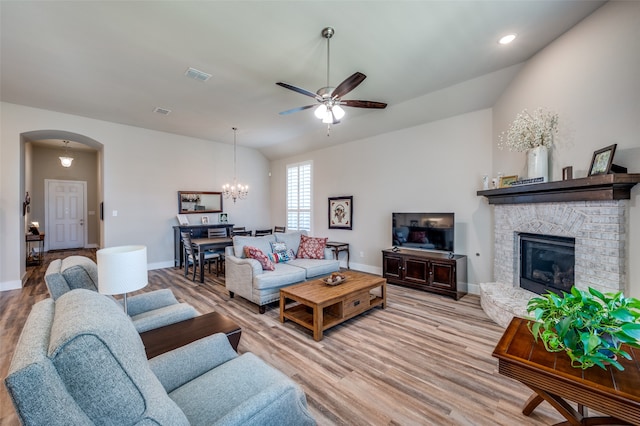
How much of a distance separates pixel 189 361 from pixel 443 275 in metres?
3.80

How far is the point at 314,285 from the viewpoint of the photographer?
3.49 metres

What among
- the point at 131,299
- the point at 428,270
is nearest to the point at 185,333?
the point at 131,299

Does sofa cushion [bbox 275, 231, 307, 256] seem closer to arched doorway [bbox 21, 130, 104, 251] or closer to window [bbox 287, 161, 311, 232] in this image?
window [bbox 287, 161, 311, 232]

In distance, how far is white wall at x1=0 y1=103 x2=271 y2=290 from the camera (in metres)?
4.70

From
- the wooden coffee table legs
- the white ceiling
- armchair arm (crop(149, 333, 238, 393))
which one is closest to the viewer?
armchair arm (crop(149, 333, 238, 393))

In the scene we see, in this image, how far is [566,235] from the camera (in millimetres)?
2906

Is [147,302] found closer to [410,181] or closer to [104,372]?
[104,372]

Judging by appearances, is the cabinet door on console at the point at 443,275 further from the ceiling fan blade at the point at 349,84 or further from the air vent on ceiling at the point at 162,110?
the air vent on ceiling at the point at 162,110

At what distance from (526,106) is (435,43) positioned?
1.53m

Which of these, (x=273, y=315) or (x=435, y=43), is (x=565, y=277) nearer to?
(x=435, y=43)

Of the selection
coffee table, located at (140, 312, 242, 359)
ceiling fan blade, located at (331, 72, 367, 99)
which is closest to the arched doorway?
coffee table, located at (140, 312, 242, 359)

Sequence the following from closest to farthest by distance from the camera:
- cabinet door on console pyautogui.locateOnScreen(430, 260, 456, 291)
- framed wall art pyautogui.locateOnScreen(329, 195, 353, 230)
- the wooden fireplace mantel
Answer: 1. the wooden fireplace mantel
2. cabinet door on console pyautogui.locateOnScreen(430, 260, 456, 291)
3. framed wall art pyautogui.locateOnScreen(329, 195, 353, 230)

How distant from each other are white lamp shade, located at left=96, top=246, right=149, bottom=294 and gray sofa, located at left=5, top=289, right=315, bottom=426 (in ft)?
1.49

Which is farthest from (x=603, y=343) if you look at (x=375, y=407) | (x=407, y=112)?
(x=407, y=112)
